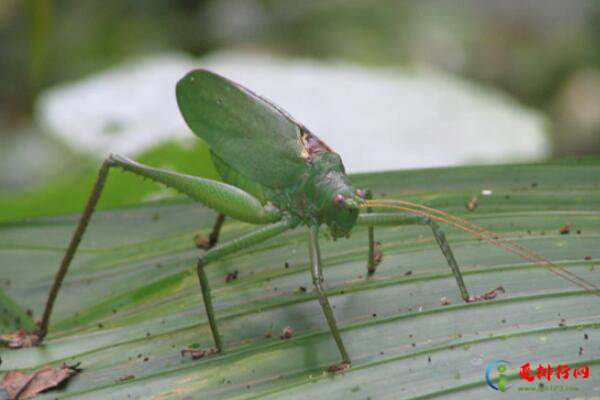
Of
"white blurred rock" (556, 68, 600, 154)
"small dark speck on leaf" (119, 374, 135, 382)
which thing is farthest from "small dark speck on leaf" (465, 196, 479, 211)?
"white blurred rock" (556, 68, 600, 154)

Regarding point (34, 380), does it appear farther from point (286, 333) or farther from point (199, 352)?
point (286, 333)

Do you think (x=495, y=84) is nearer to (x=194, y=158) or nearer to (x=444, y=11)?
(x=444, y=11)

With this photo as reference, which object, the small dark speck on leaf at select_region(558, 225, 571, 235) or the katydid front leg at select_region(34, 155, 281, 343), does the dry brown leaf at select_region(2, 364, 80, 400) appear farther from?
the small dark speck on leaf at select_region(558, 225, 571, 235)

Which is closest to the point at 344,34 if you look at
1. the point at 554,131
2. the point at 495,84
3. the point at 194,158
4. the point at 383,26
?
the point at 383,26

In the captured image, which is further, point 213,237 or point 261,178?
point 213,237

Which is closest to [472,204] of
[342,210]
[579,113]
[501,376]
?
[342,210]

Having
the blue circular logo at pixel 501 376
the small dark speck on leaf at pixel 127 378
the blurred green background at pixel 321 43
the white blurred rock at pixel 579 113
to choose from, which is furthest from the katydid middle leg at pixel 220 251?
the white blurred rock at pixel 579 113
